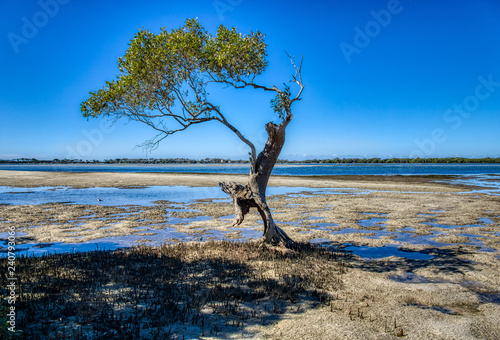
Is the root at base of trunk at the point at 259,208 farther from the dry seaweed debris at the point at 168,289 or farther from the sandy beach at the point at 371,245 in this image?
the sandy beach at the point at 371,245

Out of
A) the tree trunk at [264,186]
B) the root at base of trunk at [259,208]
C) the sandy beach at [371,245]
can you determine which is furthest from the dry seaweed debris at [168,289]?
the tree trunk at [264,186]

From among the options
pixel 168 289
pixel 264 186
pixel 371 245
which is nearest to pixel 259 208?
pixel 264 186

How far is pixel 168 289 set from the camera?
916cm

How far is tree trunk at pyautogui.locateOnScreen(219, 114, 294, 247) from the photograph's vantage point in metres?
14.0

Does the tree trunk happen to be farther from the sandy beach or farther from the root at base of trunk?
the sandy beach

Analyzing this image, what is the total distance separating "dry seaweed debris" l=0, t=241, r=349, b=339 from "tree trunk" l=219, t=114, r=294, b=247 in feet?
2.83

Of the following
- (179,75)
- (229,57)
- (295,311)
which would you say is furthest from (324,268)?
(179,75)

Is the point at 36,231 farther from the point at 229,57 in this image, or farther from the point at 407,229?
the point at 407,229

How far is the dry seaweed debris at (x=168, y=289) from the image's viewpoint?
23.0ft

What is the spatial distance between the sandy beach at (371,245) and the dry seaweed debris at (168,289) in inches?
20.6

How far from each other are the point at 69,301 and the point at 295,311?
5.63 m

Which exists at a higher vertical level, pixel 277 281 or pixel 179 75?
pixel 179 75

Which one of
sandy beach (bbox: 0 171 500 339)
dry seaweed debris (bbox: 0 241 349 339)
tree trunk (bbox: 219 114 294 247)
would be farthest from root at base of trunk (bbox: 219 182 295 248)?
sandy beach (bbox: 0 171 500 339)

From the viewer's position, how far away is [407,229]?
63.8 feet
